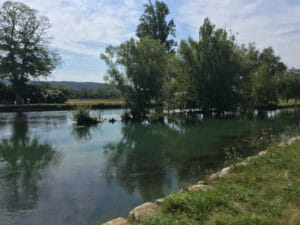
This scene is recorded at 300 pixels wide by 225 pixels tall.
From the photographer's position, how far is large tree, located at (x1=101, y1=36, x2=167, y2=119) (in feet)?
79.9

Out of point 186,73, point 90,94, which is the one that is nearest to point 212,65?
point 186,73

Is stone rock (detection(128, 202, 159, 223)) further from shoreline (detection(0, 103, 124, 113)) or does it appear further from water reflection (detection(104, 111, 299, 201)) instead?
shoreline (detection(0, 103, 124, 113))

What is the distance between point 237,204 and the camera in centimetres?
375

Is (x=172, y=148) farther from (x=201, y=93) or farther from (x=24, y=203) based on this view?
(x=201, y=93)

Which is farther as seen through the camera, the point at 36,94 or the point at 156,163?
the point at 36,94

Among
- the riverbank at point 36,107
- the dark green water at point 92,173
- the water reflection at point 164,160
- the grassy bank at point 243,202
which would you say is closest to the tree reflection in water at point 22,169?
the dark green water at point 92,173

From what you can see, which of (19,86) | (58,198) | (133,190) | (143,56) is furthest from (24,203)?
(19,86)

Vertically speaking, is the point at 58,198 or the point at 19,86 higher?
the point at 19,86

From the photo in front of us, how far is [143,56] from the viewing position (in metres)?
24.9

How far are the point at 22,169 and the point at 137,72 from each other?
1776 centimetres

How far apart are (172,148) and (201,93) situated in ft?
60.5

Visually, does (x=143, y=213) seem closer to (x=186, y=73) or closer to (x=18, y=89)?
(x=186, y=73)

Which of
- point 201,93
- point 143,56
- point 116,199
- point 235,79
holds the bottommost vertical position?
point 116,199

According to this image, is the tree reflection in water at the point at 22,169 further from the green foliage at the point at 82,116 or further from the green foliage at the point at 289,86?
the green foliage at the point at 289,86
